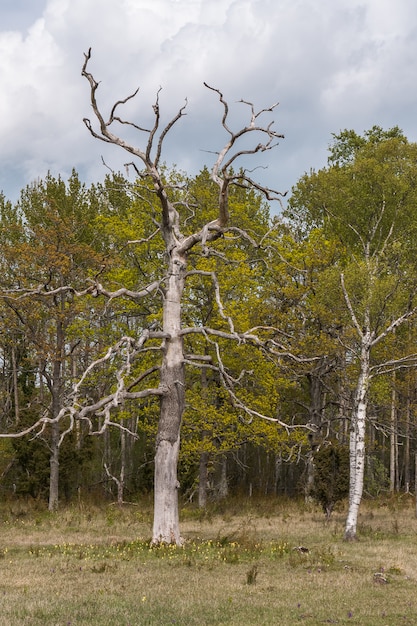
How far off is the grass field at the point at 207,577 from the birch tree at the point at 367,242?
3.33 meters

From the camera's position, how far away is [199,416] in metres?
27.1

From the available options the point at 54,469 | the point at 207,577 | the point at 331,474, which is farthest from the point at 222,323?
the point at 207,577

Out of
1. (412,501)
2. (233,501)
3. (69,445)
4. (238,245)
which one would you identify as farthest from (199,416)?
(412,501)

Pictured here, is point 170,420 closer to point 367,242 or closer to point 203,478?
point 203,478

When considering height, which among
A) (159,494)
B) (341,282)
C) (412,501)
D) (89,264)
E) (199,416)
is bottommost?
(412,501)

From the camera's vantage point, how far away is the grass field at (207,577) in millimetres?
9219

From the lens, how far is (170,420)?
16844mm

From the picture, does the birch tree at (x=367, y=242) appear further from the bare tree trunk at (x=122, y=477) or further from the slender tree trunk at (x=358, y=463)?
the bare tree trunk at (x=122, y=477)

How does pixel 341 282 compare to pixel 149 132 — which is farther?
pixel 341 282

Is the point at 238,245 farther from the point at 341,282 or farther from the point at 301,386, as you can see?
the point at 341,282

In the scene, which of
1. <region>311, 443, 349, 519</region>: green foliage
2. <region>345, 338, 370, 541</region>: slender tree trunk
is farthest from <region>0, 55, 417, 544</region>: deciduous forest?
<region>345, 338, 370, 541</region>: slender tree trunk

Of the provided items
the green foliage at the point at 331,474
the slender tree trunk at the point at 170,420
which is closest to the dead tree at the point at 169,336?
the slender tree trunk at the point at 170,420

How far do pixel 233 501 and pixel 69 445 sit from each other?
824 cm

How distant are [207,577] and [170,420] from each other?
5.38 m
